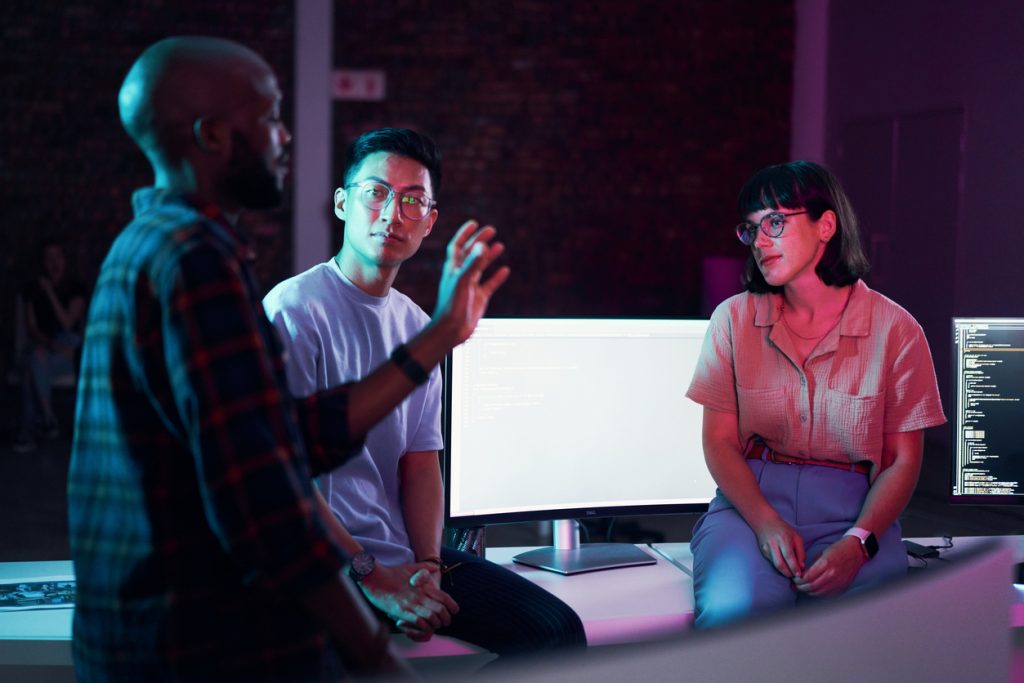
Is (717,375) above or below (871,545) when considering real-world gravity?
above

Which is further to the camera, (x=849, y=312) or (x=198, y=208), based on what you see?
(x=849, y=312)

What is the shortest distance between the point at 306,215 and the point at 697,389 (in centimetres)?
558

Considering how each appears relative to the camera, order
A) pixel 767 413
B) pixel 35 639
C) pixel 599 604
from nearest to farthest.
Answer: pixel 35 639 < pixel 599 604 < pixel 767 413

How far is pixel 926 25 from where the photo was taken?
239 inches

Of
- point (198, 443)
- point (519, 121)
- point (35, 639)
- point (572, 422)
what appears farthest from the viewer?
point (519, 121)

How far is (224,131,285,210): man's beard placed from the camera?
926 mm

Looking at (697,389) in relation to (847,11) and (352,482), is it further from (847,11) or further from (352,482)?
(847,11)

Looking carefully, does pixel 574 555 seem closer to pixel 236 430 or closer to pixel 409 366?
pixel 409 366

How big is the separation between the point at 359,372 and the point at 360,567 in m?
0.34

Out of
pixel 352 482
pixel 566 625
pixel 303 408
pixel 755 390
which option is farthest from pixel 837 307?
pixel 303 408

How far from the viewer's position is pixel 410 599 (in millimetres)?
1621

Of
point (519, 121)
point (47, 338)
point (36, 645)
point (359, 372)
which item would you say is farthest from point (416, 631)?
point (519, 121)

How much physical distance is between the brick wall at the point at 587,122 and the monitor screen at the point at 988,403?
5232mm

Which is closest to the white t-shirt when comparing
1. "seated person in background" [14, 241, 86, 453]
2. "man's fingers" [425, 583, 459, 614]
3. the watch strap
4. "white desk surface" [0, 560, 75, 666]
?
"man's fingers" [425, 583, 459, 614]
